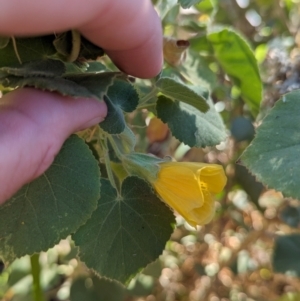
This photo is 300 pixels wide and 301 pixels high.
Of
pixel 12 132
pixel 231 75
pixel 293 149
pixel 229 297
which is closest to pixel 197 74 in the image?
pixel 231 75

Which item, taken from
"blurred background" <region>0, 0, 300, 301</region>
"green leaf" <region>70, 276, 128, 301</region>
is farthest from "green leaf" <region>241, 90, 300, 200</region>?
"green leaf" <region>70, 276, 128, 301</region>

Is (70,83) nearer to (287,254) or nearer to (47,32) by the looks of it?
(47,32)

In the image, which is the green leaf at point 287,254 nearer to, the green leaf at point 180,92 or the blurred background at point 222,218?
the blurred background at point 222,218

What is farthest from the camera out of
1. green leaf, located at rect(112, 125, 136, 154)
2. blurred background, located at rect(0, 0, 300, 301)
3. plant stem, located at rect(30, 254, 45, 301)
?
blurred background, located at rect(0, 0, 300, 301)

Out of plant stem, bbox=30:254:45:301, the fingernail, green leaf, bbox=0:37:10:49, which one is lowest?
plant stem, bbox=30:254:45:301

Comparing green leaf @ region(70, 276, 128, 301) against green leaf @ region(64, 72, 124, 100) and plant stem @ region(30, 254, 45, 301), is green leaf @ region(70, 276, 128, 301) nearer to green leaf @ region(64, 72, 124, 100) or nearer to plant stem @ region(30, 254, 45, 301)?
plant stem @ region(30, 254, 45, 301)
